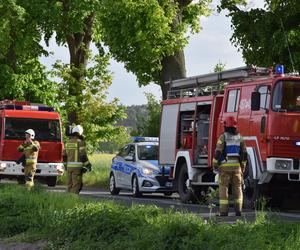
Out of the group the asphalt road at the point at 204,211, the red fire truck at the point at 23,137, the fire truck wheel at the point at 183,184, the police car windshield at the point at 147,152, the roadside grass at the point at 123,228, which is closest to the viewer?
the roadside grass at the point at 123,228

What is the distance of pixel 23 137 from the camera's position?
30.5m

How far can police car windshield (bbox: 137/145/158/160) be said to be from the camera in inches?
1055

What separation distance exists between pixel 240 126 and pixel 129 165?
6.84 meters

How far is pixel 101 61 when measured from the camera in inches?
1642

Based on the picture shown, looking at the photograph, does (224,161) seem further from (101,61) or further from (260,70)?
(101,61)

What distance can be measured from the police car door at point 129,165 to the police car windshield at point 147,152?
8.0 inches

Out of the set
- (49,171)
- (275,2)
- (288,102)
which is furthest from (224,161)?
(49,171)

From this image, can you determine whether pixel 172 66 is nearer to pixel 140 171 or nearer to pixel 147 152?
pixel 147 152

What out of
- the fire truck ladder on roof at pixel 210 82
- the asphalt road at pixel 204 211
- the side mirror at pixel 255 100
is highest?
the fire truck ladder on roof at pixel 210 82

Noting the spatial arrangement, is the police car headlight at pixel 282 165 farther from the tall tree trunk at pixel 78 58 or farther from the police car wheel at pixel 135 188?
the tall tree trunk at pixel 78 58

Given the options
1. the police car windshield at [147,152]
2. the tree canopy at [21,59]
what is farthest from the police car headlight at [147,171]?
the tree canopy at [21,59]

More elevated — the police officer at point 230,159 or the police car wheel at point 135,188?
the police officer at point 230,159

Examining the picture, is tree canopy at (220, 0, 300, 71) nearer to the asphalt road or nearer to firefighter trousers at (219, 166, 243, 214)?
the asphalt road

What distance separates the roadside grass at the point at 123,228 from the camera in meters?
9.80
